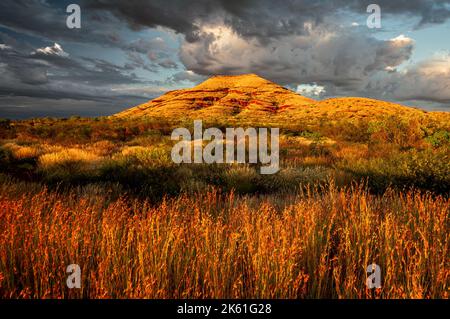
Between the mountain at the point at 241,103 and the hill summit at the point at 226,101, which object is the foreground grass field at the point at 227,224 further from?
the hill summit at the point at 226,101

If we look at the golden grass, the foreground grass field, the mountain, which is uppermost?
the mountain

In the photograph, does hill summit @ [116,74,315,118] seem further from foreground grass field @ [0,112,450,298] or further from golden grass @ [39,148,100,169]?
foreground grass field @ [0,112,450,298]

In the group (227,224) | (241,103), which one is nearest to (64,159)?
(227,224)

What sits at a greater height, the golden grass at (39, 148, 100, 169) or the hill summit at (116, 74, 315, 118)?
the hill summit at (116, 74, 315, 118)

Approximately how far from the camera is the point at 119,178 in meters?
9.28

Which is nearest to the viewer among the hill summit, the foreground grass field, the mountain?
the foreground grass field

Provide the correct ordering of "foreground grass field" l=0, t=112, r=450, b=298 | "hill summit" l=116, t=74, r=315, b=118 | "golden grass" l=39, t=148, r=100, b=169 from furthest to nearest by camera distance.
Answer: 1. "hill summit" l=116, t=74, r=315, b=118
2. "golden grass" l=39, t=148, r=100, b=169
3. "foreground grass field" l=0, t=112, r=450, b=298

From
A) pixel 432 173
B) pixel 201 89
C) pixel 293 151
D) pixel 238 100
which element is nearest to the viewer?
pixel 432 173

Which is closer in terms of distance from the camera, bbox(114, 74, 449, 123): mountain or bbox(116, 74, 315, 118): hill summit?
bbox(114, 74, 449, 123): mountain

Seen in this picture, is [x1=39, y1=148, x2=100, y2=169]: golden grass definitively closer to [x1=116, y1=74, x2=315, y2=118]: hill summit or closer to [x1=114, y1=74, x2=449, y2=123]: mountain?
[x1=114, y1=74, x2=449, y2=123]: mountain

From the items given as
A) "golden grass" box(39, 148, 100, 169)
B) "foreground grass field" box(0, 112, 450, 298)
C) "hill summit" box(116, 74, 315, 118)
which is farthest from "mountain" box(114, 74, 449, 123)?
"foreground grass field" box(0, 112, 450, 298)

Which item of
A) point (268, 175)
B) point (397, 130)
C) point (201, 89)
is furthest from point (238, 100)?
point (268, 175)
